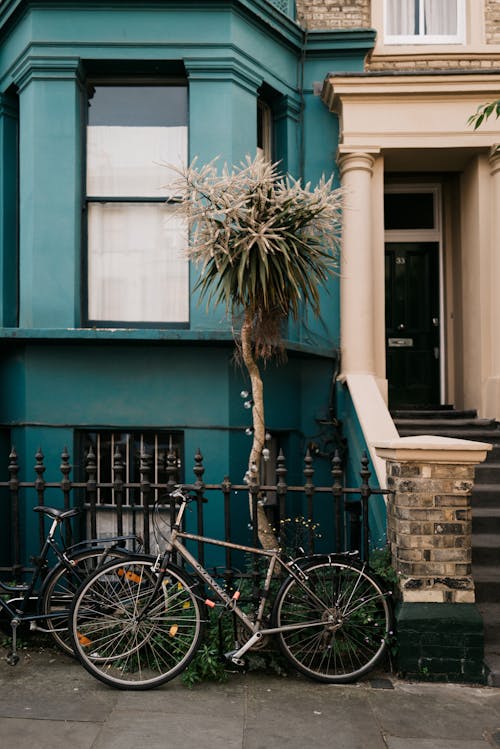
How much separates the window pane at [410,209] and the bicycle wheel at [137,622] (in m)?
5.85

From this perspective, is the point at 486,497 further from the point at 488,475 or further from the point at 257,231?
the point at 257,231

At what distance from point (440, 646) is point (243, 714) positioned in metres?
1.38

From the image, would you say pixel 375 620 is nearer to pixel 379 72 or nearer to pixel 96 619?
pixel 96 619

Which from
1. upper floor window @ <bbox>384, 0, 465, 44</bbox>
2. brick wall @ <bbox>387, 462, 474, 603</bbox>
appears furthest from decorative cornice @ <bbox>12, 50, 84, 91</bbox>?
brick wall @ <bbox>387, 462, 474, 603</bbox>

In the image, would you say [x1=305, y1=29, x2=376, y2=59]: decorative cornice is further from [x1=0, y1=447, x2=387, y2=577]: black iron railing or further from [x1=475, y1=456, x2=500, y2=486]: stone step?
[x1=475, y1=456, x2=500, y2=486]: stone step

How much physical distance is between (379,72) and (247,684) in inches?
236

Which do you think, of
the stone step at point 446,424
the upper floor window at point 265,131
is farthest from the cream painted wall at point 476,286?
the upper floor window at point 265,131

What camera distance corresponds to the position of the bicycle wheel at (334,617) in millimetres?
4488

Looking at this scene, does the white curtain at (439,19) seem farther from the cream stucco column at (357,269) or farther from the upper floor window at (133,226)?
the upper floor window at (133,226)

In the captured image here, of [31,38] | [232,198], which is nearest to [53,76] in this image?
[31,38]

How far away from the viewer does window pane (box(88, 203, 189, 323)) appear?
6.89m

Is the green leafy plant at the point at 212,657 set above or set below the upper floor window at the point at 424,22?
below

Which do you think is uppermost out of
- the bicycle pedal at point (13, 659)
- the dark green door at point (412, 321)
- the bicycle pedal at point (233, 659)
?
the dark green door at point (412, 321)

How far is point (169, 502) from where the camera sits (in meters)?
5.14
